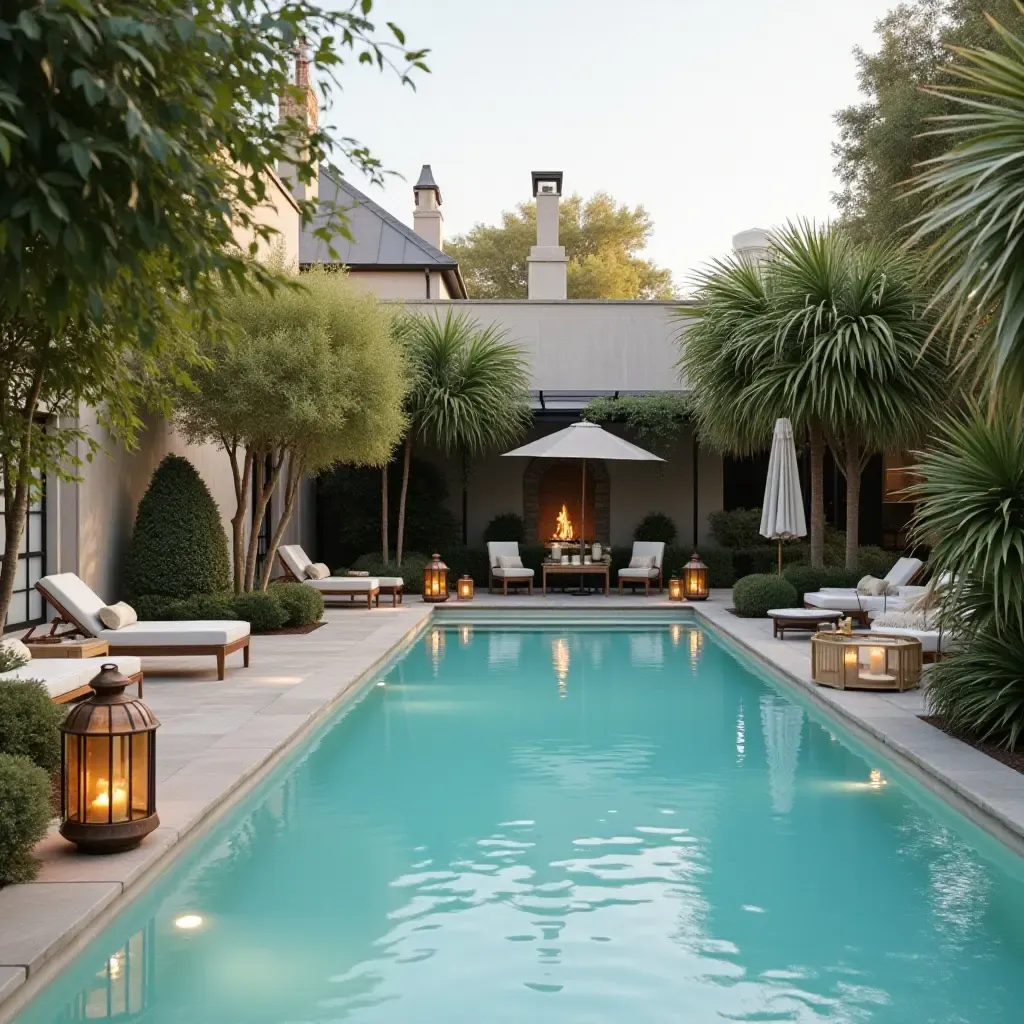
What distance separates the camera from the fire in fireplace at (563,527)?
2145cm

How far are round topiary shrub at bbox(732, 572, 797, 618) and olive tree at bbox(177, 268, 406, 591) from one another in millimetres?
4949

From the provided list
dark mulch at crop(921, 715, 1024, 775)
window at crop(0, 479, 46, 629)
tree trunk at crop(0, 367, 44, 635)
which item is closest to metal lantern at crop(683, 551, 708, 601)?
window at crop(0, 479, 46, 629)

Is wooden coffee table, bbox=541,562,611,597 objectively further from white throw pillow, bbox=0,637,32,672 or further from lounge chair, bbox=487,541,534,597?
white throw pillow, bbox=0,637,32,672

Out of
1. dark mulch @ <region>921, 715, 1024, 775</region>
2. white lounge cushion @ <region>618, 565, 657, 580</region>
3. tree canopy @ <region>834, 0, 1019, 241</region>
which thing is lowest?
dark mulch @ <region>921, 715, 1024, 775</region>

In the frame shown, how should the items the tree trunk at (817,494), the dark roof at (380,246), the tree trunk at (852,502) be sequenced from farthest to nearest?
the dark roof at (380,246), the tree trunk at (817,494), the tree trunk at (852,502)

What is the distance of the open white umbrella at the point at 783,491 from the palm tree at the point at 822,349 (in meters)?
0.38

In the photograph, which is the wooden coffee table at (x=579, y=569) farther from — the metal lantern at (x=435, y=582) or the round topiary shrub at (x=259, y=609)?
the round topiary shrub at (x=259, y=609)

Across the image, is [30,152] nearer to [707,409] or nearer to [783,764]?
[783,764]

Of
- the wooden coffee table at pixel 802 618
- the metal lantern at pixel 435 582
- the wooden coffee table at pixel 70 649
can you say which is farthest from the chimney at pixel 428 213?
the wooden coffee table at pixel 70 649

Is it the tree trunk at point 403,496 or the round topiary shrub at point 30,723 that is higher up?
the tree trunk at point 403,496

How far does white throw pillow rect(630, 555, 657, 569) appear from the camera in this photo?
19.0 meters

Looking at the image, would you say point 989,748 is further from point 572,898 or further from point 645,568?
point 645,568

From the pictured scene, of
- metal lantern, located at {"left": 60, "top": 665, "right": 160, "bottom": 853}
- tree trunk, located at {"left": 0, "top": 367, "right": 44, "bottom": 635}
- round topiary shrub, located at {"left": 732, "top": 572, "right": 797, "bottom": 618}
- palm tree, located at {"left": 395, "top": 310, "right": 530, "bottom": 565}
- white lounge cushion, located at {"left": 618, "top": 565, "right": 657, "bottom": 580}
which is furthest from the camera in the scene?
white lounge cushion, located at {"left": 618, "top": 565, "right": 657, "bottom": 580}

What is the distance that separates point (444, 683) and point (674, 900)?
6.15 m
